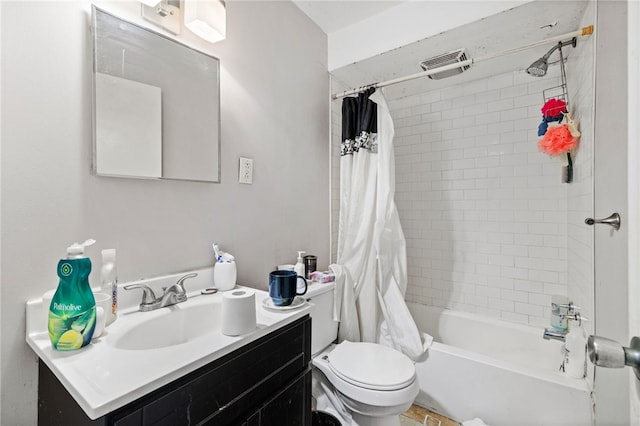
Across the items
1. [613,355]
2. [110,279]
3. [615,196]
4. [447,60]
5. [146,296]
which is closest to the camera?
[613,355]

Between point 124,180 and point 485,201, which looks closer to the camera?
point 124,180

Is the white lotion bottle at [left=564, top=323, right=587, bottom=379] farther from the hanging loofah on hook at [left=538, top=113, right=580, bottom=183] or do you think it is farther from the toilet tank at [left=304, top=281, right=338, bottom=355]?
the toilet tank at [left=304, top=281, right=338, bottom=355]

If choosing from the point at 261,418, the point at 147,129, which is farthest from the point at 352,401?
the point at 147,129

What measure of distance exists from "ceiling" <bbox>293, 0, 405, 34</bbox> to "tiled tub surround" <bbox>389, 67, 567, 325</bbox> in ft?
2.91

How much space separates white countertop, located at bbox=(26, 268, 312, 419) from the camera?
0.53m

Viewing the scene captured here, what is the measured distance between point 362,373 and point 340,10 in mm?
2097

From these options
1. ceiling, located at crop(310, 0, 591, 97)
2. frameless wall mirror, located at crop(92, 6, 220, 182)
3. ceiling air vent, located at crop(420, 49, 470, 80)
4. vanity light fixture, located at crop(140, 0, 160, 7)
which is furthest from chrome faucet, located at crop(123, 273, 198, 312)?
ceiling air vent, located at crop(420, 49, 470, 80)

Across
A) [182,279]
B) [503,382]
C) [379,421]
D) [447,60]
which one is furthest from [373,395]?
[447,60]

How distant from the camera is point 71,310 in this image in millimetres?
679

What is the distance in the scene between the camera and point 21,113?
0.79 metres

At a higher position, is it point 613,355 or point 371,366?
point 613,355

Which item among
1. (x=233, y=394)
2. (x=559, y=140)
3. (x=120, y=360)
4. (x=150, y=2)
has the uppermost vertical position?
(x=150, y=2)

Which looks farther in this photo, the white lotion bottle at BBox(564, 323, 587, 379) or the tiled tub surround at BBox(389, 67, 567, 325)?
the tiled tub surround at BBox(389, 67, 567, 325)

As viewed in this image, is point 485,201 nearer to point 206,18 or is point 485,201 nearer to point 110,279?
point 206,18
